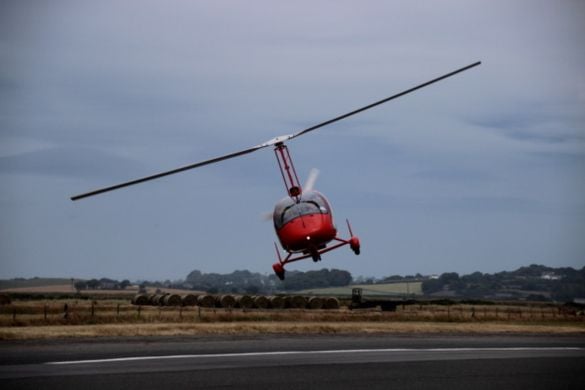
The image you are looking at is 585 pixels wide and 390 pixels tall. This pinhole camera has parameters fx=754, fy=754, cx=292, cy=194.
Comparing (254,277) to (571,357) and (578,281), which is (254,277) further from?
(571,357)

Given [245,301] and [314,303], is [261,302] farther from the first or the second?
[314,303]

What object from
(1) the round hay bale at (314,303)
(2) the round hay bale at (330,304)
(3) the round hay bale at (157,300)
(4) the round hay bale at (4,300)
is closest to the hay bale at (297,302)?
(1) the round hay bale at (314,303)

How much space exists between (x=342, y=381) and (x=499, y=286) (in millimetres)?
101032

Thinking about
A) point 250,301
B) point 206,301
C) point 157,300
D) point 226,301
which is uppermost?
point 157,300

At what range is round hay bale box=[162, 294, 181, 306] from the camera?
60.9m

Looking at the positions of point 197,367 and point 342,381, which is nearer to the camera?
point 342,381

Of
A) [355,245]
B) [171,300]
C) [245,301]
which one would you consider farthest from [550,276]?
[355,245]

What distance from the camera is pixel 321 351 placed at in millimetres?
19750

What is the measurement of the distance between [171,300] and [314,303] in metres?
11.7

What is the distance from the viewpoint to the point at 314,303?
197 feet

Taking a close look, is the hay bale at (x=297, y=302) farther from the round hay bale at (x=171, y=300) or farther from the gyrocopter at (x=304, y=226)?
the gyrocopter at (x=304, y=226)

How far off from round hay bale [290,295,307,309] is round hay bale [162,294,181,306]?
925 cm

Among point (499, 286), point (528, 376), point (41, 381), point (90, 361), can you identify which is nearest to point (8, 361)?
point (90, 361)

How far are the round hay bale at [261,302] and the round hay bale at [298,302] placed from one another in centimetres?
189
